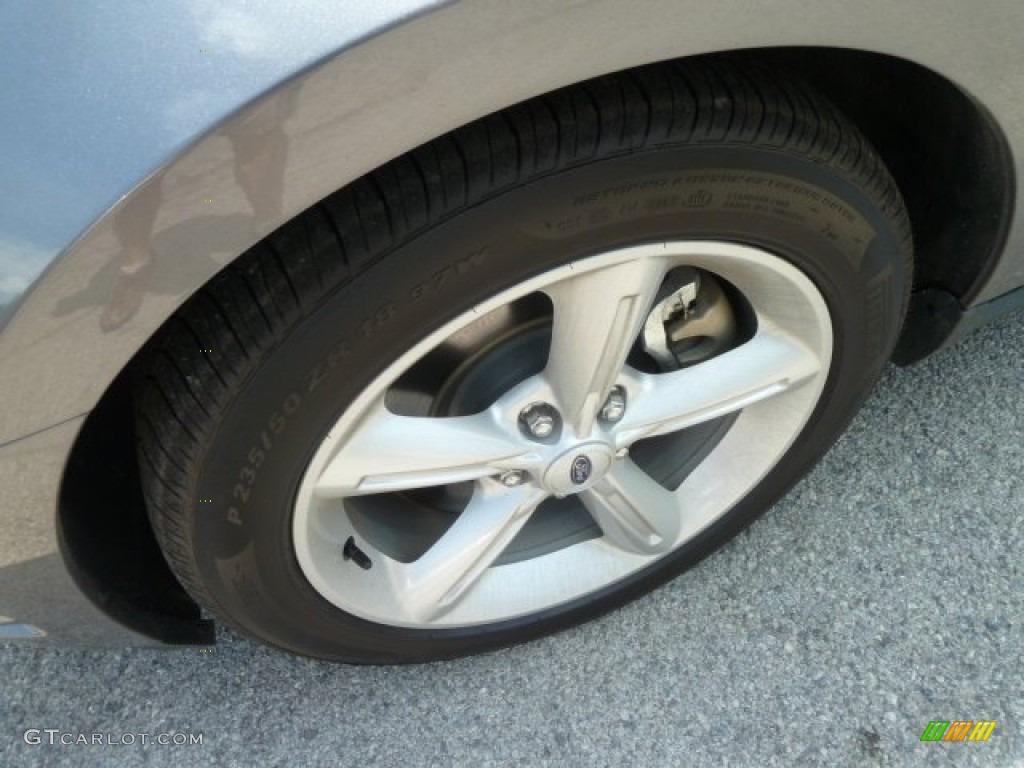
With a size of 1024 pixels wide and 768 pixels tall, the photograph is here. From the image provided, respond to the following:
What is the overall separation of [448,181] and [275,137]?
22 centimetres

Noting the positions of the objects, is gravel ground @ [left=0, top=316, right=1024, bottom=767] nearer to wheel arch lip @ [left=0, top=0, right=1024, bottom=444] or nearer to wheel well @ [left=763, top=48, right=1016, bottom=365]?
wheel well @ [left=763, top=48, right=1016, bottom=365]

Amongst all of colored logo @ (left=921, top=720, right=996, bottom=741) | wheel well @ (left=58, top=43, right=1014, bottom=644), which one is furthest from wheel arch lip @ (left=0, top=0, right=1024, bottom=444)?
colored logo @ (left=921, top=720, right=996, bottom=741)

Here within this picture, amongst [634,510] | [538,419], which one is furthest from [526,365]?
[634,510]

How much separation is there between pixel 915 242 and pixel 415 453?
893mm

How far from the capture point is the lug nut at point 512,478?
1.55 meters

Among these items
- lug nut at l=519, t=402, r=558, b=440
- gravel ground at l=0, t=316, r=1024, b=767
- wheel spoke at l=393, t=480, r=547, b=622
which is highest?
lug nut at l=519, t=402, r=558, b=440

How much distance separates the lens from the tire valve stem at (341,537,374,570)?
1.53m

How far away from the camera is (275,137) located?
37.0 inches

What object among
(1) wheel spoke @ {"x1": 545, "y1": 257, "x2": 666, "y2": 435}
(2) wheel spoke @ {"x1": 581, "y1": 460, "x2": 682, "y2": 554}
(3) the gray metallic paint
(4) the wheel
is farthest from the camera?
(2) wheel spoke @ {"x1": 581, "y1": 460, "x2": 682, "y2": 554}

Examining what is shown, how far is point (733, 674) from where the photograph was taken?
5.82ft

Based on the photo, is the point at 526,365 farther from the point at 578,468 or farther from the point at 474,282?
the point at 474,282

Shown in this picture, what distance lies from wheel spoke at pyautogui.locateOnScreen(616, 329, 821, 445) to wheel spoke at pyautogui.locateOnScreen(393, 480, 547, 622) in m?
0.20

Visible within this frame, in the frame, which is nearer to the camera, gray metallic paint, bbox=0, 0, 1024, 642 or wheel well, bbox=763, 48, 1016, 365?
gray metallic paint, bbox=0, 0, 1024, 642

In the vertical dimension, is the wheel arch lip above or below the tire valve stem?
above
